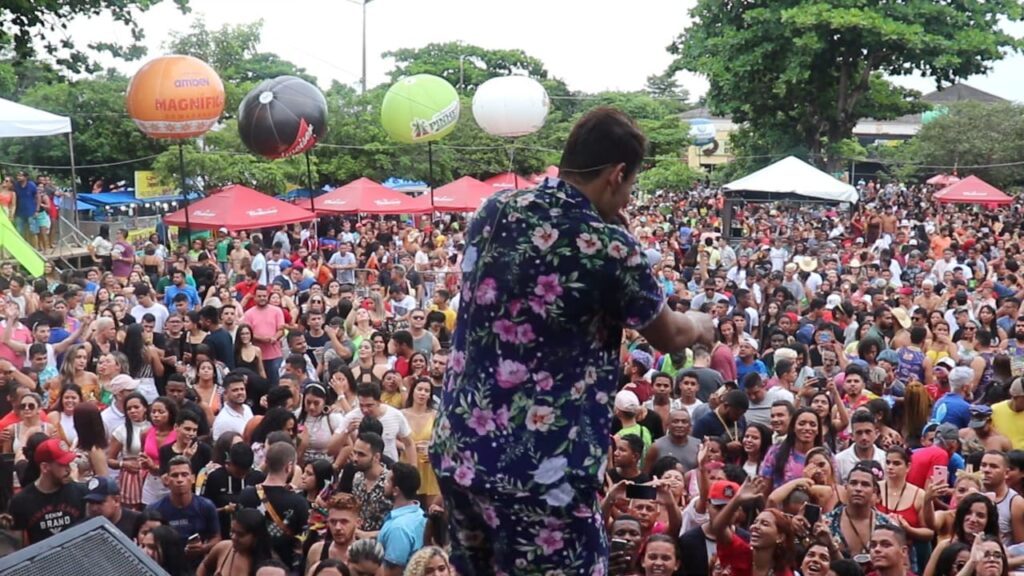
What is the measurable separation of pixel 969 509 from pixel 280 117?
1346cm

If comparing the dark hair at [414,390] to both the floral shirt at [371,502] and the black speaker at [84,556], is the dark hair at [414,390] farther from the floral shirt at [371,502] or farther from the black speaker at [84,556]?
the black speaker at [84,556]

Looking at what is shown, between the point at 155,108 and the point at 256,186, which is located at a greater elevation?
the point at 155,108

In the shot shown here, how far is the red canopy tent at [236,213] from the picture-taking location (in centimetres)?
1808

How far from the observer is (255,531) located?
5828mm

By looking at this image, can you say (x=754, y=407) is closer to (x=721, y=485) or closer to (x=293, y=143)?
(x=721, y=485)

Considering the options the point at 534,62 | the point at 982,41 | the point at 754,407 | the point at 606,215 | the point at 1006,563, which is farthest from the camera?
the point at 534,62

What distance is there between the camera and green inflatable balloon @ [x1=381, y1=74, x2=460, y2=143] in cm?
2103

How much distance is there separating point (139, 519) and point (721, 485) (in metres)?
2.91

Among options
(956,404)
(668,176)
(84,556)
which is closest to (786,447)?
(956,404)

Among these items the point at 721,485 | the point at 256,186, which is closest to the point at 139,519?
the point at 721,485

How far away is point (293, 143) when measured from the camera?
17.8m

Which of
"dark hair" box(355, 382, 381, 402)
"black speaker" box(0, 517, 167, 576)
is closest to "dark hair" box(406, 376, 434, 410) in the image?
"dark hair" box(355, 382, 381, 402)

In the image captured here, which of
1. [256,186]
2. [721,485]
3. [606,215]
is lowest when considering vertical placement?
[256,186]

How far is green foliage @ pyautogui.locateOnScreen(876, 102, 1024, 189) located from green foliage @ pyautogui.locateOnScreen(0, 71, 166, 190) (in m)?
26.9
